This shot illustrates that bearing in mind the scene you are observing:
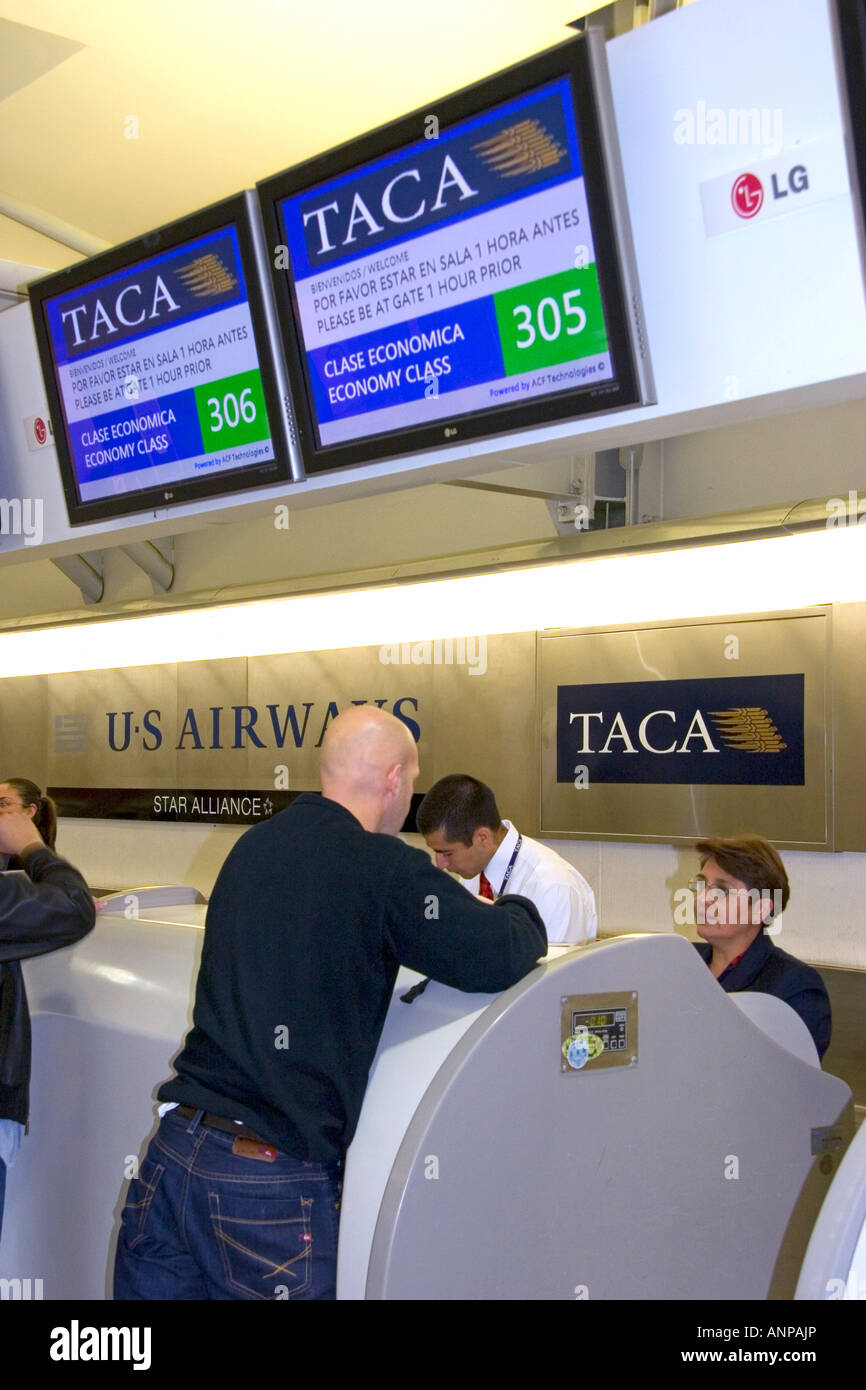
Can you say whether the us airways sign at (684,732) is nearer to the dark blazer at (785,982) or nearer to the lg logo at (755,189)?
the dark blazer at (785,982)

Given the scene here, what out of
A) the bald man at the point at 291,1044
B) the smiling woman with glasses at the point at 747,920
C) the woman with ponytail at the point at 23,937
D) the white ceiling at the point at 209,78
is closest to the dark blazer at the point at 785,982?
the smiling woman with glasses at the point at 747,920

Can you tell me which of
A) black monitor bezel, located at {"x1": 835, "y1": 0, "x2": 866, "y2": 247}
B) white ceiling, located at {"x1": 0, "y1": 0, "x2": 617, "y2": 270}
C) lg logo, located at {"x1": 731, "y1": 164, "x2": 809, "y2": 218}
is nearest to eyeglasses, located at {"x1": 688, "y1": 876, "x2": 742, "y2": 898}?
lg logo, located at {"x1": 731, "y1": 164, "x2": 809, "y2": 218}

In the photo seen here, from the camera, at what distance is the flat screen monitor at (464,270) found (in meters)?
2.33

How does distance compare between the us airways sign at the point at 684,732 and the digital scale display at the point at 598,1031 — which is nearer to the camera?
the digital scale display at the point at 598,1031

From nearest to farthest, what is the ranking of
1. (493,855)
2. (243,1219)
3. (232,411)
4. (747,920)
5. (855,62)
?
(855,62)
(243,1219)
(232,411)
(747,920)
(493,855)

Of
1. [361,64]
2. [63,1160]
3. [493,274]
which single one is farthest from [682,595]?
[63,1160]

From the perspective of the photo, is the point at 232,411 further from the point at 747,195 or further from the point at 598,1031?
the point at 598,1031

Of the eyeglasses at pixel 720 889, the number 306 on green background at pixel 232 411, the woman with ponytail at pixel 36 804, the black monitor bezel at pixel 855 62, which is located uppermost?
the black monitor bezel at pixel 855 62

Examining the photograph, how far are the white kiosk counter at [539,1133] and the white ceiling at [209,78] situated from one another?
251 cm

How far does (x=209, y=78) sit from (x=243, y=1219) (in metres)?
3.57

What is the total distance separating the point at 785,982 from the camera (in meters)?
3.31

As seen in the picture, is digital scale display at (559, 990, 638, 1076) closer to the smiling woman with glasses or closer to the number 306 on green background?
the smiling woman with glasses

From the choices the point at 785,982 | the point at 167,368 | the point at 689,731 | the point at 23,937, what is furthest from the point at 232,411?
the point at 689,731
